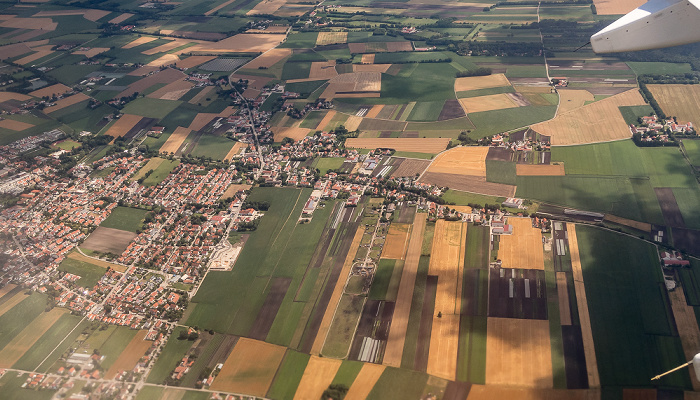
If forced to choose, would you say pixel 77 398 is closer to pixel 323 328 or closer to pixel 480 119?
pixel 323 328

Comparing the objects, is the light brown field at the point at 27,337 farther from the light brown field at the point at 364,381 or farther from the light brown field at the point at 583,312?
the light brown field at the point at 583,312

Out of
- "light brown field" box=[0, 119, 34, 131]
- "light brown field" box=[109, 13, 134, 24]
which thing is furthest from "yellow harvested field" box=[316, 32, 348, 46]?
"light brown field" box=[0, 119, 34, 131]

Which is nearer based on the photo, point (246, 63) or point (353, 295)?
point (353, 295)

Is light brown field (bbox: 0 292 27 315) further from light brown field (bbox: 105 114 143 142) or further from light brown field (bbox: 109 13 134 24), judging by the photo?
light brown field (bbox: 109 13 134 24)

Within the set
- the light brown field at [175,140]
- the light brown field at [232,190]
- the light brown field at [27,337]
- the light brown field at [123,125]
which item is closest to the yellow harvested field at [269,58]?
Answer: the light brown field at [175,140]

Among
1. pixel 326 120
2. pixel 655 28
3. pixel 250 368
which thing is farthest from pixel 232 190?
pixel 655 28

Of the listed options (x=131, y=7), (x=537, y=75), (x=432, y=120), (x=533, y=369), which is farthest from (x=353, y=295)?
(x=131, y=7)

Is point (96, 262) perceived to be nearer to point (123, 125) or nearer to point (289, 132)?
point (289, 132)
